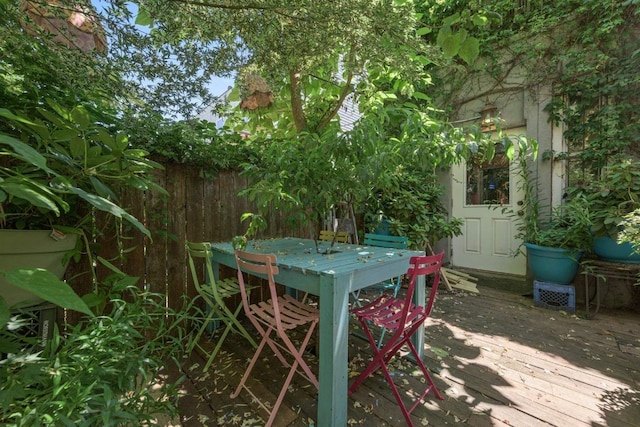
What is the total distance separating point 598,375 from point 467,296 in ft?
5.38

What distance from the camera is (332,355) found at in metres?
1.31

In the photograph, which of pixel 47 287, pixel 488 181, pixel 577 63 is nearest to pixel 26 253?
pixel 47 287

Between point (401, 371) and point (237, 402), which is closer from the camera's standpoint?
point (237, 402)

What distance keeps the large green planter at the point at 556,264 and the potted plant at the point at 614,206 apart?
25cm

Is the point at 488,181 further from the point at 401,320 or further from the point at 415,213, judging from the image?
the point at 401,320

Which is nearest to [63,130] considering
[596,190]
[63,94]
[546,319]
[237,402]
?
[63,94]

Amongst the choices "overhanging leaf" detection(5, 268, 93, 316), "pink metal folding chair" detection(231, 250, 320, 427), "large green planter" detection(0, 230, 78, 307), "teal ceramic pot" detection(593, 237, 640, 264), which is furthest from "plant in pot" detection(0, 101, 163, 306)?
"teal ceramic pot" detection(593, 237, 640, 264)

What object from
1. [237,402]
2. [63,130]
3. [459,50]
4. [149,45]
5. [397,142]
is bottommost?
[237,402]

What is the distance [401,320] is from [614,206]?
2902mm

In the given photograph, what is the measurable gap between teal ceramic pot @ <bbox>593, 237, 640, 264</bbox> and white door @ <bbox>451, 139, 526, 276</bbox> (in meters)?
1.01

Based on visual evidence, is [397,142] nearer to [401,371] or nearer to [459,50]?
[459,50]

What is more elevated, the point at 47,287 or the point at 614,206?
the point at 614,206

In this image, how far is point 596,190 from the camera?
307 centimetres

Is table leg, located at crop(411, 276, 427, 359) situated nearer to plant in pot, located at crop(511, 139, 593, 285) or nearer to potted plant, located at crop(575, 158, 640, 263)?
plant in pot, located at crop(511, 139, 593, 285)
